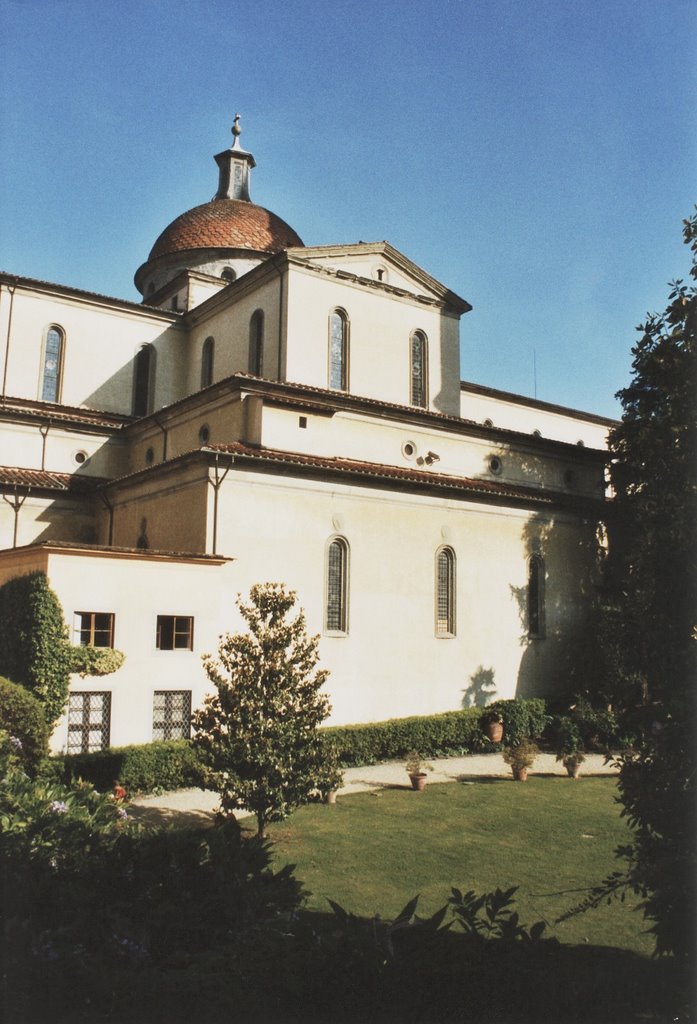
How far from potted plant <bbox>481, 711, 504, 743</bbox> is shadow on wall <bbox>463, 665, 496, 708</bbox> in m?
0.64

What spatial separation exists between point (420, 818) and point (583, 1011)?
11.4m

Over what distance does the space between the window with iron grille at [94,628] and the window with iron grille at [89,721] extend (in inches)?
43.9

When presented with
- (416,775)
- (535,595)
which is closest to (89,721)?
(416,775)

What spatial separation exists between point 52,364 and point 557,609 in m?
20.9

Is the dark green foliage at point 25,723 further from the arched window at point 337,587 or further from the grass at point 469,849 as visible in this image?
the arched window at point 337,587

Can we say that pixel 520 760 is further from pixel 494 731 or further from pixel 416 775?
pixel 494 731

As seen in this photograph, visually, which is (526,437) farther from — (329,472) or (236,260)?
(236,260)

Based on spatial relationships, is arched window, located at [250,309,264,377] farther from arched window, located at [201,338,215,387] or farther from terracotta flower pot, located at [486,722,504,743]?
terracotta flower pot, located at [486,722,504,743]

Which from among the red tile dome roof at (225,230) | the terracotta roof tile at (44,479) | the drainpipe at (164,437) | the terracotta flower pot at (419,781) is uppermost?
the red tile dome roof at (225,230)

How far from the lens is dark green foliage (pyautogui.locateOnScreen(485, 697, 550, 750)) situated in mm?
24344

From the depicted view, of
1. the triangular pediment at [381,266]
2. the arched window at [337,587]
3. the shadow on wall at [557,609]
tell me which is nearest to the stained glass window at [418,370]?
the triangular pediment at [381,266]

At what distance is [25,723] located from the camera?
1647cm

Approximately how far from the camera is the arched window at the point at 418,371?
29219mm

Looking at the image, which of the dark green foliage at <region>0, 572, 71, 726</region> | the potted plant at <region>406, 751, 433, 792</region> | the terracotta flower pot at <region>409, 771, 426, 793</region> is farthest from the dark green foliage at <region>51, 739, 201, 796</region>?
the terracotta flower pot at <region>409, 771, 426, 793</region>
